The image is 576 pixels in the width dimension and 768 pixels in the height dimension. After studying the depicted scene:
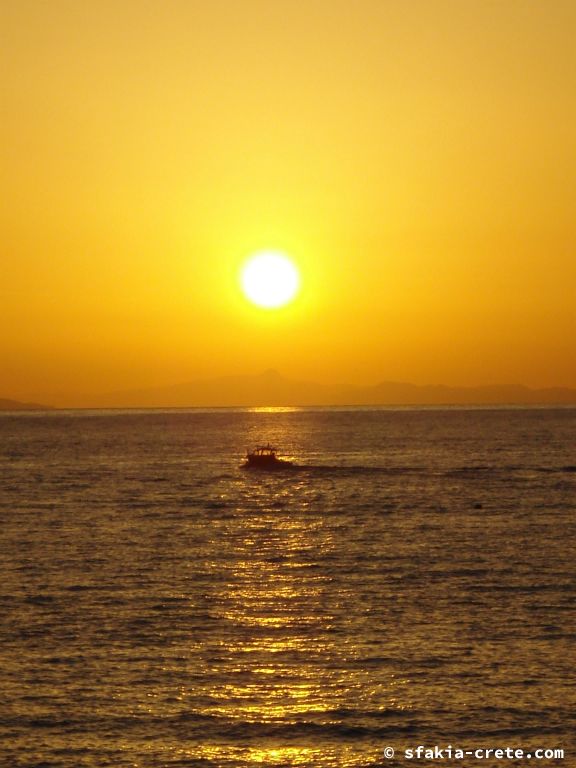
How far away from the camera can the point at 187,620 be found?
5469 centimetres

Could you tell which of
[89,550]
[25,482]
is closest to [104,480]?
[25,482]

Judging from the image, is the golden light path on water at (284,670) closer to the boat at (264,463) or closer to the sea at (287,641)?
the sea at (287,641)

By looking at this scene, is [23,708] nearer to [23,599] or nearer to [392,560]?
[23,599]

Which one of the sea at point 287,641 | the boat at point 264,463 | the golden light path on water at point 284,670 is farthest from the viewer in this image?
the boat at point 264,463

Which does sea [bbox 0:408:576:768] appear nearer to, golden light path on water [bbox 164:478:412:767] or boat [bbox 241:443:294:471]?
golden light path on water [bbox 164:478:412:767]

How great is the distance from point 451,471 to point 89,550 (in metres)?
96.6

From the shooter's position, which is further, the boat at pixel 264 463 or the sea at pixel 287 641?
the boat at pixel 264 463

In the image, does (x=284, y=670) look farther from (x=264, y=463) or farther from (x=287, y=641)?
(x=264, y=463)

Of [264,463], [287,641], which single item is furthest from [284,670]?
[264,463]

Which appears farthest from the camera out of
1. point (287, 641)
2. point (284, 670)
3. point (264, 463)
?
point (264, 463)

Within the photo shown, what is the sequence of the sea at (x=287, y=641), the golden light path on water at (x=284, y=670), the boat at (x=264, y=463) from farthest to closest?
the boat at (x=264, y=463) < the sea at (x=287, y=641) < the golden light path on water at (x=284, y=670)

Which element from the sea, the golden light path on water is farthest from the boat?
the golden light path on water

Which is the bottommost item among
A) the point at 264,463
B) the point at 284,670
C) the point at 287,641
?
the point at 284,670

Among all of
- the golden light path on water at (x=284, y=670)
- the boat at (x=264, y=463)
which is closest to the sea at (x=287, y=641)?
the golden light path on water at (x=284, y=670)
